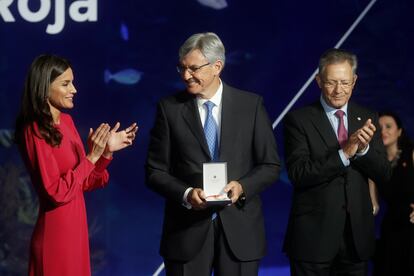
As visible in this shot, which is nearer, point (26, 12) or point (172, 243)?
point (172, 243)

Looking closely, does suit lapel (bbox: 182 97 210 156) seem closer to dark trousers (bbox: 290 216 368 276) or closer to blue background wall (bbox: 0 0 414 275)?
dark trousers (bbox: 290 216 368 276)

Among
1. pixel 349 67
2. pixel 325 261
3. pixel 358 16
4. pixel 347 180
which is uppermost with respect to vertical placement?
pixel 358 16

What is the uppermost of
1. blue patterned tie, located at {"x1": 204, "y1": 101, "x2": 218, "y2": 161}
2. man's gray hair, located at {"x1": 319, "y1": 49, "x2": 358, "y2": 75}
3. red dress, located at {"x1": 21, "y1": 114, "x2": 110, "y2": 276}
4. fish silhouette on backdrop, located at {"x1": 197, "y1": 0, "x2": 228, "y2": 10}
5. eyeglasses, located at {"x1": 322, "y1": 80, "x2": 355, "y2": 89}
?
fish silhouette on backdrop, located at {"x1": 197, "y1": 0, "x2": 228, "y2": 10}

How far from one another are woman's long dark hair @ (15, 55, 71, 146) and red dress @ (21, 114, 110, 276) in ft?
0.10

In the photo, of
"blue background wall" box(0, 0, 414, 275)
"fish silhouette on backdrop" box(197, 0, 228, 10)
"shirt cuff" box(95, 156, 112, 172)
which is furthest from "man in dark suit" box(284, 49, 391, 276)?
"fish silhouette on backdrop" box(197, 0, 228, 10)

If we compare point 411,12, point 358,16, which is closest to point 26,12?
point 358,16

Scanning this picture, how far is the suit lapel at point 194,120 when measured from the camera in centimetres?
350

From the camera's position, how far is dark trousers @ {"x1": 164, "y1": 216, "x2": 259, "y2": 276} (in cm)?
349

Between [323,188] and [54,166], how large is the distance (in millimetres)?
1213

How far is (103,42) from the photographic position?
17.6ft

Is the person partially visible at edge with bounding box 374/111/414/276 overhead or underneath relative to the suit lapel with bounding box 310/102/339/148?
underneath

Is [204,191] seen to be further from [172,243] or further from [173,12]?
[173,12]

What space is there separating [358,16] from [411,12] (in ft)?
1.16

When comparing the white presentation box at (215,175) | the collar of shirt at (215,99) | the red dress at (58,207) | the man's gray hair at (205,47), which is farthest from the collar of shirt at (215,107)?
the red dress at (58,207)
